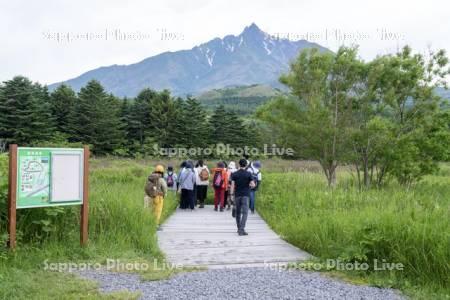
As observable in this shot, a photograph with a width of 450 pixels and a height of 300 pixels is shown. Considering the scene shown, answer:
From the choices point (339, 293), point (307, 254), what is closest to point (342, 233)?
point (307, 254)

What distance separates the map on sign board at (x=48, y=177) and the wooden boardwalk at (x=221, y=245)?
5.47ft

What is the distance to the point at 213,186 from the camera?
1328 cm

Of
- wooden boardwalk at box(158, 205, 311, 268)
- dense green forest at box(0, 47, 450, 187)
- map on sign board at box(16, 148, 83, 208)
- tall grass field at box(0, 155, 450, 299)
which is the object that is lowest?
wooden boardwalk at box(158, 205, 311, 268)

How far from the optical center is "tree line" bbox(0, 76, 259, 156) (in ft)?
136

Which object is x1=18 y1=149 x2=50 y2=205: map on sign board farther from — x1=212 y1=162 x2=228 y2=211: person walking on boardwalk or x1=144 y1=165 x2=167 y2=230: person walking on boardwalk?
x1=212 y1=162 x2=228 y2=211: person walking on boardwalk

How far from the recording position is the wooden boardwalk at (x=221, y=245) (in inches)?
248

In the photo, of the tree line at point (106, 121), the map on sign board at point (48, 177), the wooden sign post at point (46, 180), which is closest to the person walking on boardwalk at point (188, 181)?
the wooden sign post at point (46, 180)

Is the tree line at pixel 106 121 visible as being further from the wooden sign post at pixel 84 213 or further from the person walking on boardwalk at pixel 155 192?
the wooden sign post at pixel 84 213

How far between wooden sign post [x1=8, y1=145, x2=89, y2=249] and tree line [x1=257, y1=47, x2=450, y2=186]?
298 inches

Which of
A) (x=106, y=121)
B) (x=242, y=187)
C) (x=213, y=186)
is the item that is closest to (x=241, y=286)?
(x=242, y=187)

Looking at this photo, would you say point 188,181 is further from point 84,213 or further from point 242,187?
point 84,213

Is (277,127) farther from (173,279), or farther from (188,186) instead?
(173,279)

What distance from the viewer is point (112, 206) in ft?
23.5

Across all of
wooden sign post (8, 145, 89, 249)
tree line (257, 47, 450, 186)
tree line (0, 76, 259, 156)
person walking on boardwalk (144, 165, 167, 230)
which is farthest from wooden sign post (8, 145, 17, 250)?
tree line (0, 76, 259, 156)
